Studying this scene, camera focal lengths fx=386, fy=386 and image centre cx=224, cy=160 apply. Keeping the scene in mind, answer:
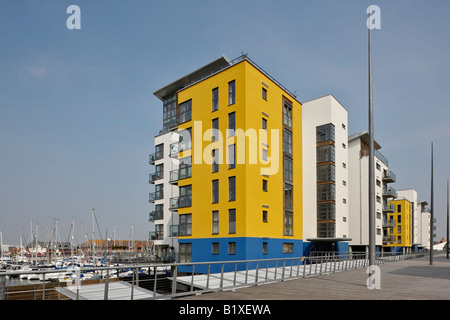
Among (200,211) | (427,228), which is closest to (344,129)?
(200,211)

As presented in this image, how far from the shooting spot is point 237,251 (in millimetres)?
26672

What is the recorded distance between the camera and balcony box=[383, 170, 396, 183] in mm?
59781

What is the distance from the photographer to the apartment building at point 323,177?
127 feet

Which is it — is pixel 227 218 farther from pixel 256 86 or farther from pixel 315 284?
pixel 315 284

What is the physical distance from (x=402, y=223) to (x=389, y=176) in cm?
2171

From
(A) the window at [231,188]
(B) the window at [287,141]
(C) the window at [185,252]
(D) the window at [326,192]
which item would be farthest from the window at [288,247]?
(D) the window at [326,192]

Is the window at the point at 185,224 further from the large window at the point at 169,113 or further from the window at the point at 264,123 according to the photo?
the large window at the point at 169,113

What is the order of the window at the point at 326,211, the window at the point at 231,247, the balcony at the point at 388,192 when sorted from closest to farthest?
the window at the point at 231,247 → the window at the point at 326,211 → the balcony at the point at 388,192

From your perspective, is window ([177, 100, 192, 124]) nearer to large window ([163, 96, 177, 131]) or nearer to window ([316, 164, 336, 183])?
large window ([163, 96, 177, 131])

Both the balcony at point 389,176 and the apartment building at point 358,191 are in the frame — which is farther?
→ the balcony at point 389,176

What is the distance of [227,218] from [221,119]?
7.59m

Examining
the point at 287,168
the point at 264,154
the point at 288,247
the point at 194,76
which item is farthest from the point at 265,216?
the point at 194,76

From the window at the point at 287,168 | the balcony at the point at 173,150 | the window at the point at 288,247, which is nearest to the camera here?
the window at the point at 288,247

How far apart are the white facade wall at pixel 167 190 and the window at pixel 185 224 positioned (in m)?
10.1
